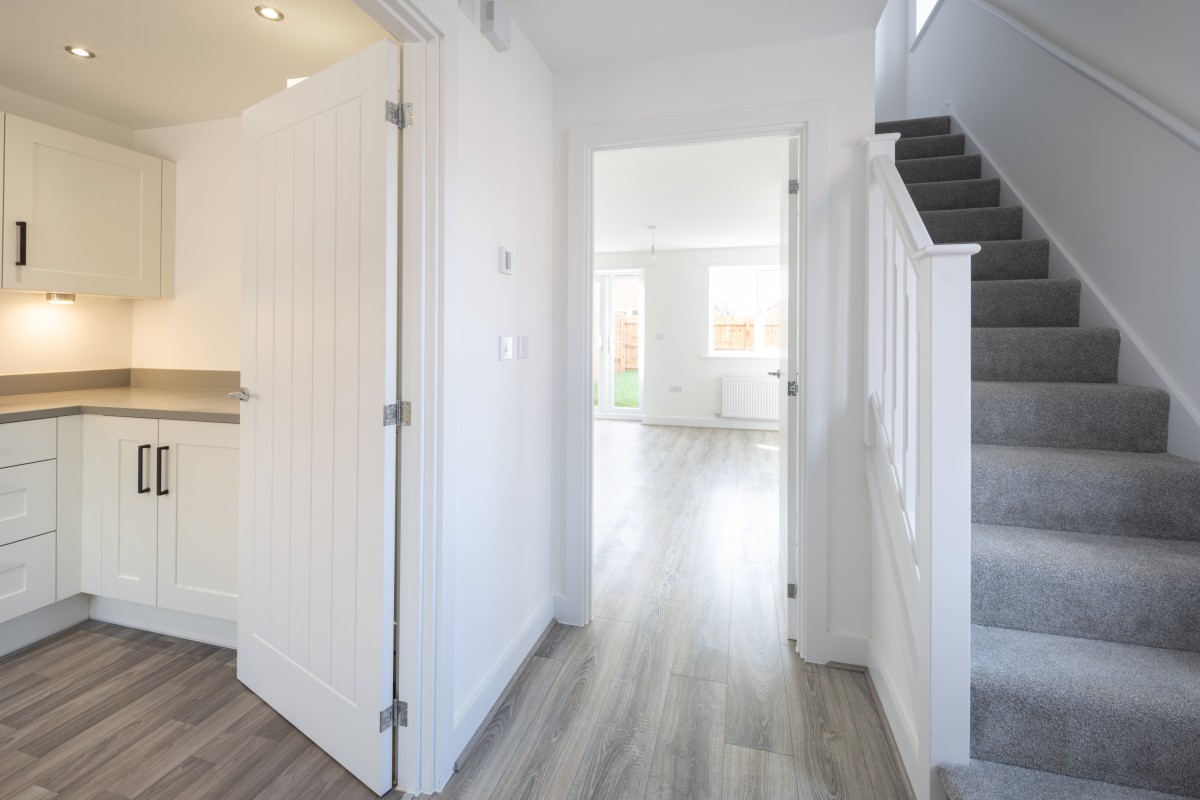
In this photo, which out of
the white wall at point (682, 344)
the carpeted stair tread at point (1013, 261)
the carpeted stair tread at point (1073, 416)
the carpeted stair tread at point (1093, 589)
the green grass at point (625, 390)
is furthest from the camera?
the green grass at point (625, 390)

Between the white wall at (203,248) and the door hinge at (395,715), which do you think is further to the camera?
the white wall at (203,248)

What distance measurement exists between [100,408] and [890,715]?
3071mm

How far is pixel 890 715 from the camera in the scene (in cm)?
168

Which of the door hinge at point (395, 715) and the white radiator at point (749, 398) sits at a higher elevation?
the white radiator at point (749, 398)

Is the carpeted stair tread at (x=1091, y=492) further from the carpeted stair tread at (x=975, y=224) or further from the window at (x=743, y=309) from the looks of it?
the window at (x=743, y=309)

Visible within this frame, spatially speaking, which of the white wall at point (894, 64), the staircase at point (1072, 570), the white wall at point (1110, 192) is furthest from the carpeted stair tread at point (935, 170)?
the white wall at point (894, 64)

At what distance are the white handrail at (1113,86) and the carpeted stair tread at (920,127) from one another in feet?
2.30

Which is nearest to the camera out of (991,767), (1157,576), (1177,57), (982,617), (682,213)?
(991,767)

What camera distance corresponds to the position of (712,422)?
769cm

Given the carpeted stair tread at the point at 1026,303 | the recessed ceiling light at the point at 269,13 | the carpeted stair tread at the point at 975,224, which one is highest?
the recessed ceiling light at the point at 269,13

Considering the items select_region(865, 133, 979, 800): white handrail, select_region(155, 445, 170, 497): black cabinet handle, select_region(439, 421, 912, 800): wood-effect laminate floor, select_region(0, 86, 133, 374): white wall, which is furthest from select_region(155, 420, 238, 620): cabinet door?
select_region(865, 133, 979, 800): white handrail

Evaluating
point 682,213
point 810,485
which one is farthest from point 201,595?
point 682,213

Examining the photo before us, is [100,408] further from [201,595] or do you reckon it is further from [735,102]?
[735,102]

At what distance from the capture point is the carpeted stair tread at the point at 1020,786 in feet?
3.84
